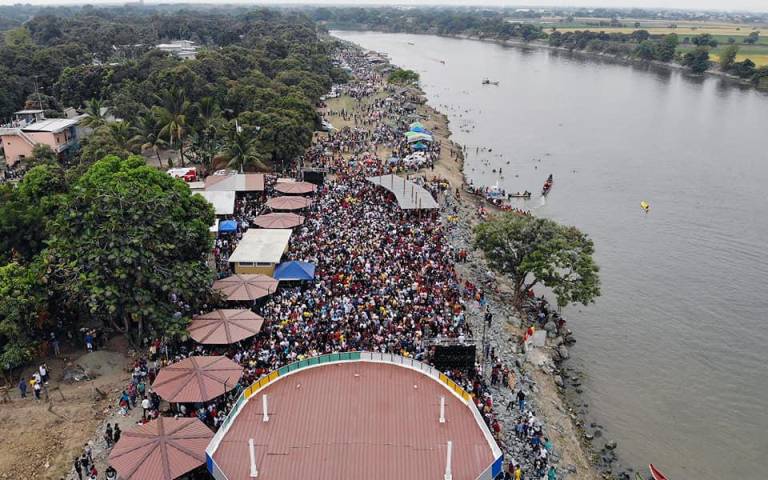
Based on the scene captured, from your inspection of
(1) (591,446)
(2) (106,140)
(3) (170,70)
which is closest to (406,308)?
(1) (591,446)

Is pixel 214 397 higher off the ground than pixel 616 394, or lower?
higher

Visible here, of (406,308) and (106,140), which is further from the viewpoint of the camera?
(106,140)

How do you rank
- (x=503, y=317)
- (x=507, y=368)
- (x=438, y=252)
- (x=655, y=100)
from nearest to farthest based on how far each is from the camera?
(x=507, y=368) → (x=503, y=317) → (x=438, y=252) → (x=655, y=100)

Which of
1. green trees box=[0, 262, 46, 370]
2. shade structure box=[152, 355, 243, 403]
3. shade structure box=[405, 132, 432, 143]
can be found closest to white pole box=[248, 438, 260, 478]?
shade structure box=[152, 355, 243, 403]

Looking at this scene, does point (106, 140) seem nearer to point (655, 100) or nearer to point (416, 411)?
A: point (416, 411)

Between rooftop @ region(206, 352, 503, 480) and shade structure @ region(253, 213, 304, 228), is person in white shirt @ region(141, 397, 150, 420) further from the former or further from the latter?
shade structure @ region(253, 213, 304, 228)

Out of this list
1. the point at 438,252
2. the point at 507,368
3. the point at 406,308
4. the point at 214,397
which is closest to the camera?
the point at 214,397

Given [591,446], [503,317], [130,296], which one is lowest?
[591,446]
